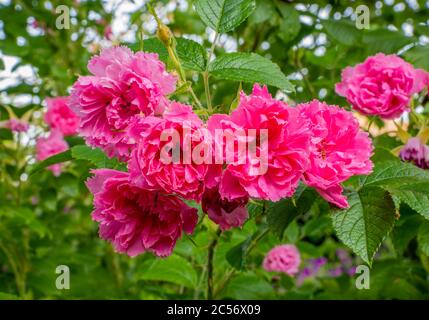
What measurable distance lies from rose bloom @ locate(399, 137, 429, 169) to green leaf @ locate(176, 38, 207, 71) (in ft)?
1.44

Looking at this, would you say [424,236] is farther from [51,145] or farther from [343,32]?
[51,145]

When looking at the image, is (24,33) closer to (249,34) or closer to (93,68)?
(249,34)

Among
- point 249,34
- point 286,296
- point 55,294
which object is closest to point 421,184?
point 286,296

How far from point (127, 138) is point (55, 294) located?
115 centimetres

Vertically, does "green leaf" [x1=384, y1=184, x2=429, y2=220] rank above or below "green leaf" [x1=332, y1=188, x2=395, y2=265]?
above

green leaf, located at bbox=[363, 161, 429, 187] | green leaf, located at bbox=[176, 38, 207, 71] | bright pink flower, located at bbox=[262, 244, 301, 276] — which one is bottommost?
bright pink flower, located at bbox=[262, 244, 301, 276]

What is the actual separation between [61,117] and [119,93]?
123cm

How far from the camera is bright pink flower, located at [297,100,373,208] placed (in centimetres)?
68

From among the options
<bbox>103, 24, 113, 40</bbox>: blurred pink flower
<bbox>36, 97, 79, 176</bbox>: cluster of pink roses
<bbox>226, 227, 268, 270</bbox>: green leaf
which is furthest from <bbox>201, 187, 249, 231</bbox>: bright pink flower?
<bbox>103, 24, 113, 40</bbox>: blurred pink flower

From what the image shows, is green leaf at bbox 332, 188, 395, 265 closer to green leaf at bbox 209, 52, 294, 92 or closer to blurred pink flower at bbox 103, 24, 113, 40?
green leaf at bbox 209, 52, 294, 92

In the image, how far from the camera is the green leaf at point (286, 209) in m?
0.80

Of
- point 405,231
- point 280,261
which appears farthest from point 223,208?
point 280,261

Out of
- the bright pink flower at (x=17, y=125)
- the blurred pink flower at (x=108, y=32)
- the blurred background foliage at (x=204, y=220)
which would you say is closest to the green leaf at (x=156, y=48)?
the blurred background foliage at (x=204, y=220)

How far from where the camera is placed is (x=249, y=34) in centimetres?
179
